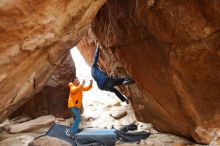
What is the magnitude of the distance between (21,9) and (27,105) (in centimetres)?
640

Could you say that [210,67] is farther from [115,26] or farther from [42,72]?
[42,72]

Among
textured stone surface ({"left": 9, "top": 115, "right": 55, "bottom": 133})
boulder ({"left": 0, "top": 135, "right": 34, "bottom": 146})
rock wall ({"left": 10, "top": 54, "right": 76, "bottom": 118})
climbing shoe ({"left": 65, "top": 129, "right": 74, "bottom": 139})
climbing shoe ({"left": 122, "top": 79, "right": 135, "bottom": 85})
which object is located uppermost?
climbing shoe ({"left": 122, "top": 79, "right": 135, "bottom": 85})

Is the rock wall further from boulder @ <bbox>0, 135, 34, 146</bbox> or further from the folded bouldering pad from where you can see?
the folded bouldering pad

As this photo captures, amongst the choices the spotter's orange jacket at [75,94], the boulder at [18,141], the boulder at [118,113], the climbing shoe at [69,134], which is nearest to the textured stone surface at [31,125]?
the boulder at [18,141]

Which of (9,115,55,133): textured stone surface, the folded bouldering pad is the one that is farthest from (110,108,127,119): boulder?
the folded bouldering pad

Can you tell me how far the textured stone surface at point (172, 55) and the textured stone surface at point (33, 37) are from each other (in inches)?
61.6

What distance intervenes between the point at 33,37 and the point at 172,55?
3.02 metres

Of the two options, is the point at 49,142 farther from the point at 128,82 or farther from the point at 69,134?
the point at 128,82

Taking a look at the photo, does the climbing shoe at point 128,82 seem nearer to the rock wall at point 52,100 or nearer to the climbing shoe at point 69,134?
the climbing shoe at point 69,134

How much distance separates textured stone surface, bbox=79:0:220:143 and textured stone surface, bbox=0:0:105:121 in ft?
5.13

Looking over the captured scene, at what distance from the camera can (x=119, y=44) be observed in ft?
26.2

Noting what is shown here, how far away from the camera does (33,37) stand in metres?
4.88

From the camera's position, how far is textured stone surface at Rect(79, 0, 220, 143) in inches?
236

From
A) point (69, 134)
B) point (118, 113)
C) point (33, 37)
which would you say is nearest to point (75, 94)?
point (69, 134)
